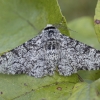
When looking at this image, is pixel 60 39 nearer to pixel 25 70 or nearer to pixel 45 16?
pixel 45 16

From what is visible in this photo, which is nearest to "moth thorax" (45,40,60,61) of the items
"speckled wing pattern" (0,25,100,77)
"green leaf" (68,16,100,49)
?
"speckled wing pattern" (0,25,100,77)

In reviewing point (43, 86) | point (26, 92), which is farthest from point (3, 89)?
point (43, 86)

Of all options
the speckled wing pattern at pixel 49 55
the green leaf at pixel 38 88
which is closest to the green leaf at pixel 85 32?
the speckled wing pattern at pixel 49 55

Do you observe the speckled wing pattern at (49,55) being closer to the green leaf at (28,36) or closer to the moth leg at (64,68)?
the moth leg at (64,68)

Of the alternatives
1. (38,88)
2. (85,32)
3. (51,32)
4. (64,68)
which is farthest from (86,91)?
(85,32)

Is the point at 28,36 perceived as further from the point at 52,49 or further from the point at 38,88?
the point at 38,88

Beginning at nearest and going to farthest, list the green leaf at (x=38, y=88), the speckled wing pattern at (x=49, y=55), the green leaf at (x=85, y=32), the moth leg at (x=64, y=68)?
1. the green leaf at (x=38, y=88)
2. the moth leg at (x=64, y=68)
3. the speckled wing pattern at (x=49, y=55)
4. the green leaf at (x=85, y=32)

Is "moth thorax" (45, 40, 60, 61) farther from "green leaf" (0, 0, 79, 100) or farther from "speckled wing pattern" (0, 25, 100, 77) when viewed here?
"green leaf" (0, 0, 79, 100)

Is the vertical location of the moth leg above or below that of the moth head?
below

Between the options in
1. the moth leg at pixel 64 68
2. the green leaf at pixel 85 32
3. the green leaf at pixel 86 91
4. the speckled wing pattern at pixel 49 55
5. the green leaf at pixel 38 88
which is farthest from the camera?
the green leaf at pixel 85 32
